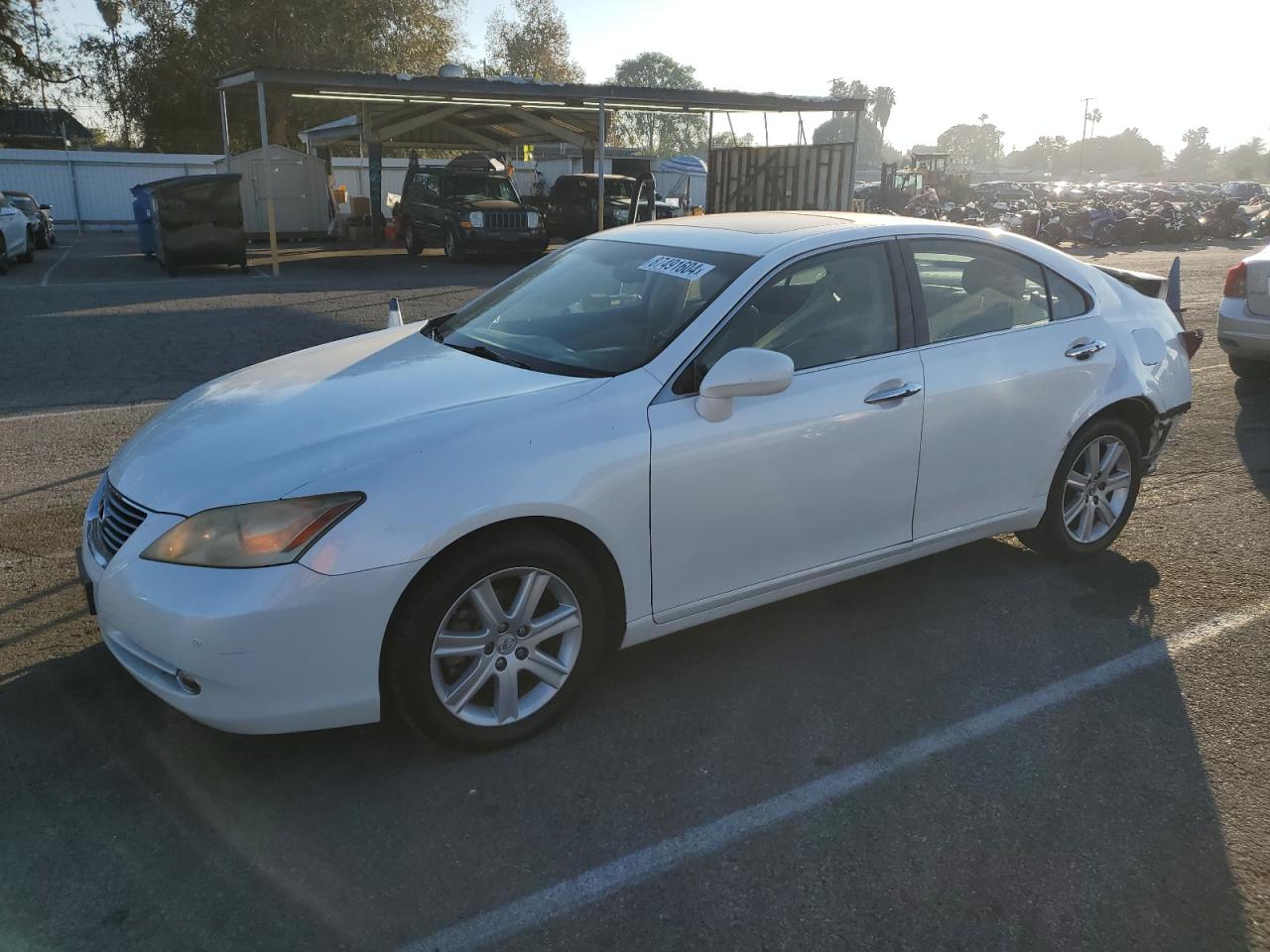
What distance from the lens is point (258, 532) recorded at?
2.80 meters

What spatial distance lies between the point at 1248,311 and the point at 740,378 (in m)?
6.67

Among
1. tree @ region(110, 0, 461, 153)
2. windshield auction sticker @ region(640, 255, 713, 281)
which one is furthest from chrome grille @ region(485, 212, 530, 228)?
windshield auction sticker @ region(640, 255, 713, 281)

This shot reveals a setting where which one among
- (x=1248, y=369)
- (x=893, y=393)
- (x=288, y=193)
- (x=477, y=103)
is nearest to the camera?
(x=893, y=393)

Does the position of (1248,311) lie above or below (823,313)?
below

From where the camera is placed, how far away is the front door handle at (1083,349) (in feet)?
14.3

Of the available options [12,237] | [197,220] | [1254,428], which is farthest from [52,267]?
[1254,428]

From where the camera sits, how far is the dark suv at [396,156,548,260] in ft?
66.1

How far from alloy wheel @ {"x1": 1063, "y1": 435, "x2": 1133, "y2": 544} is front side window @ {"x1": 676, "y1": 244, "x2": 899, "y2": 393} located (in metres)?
1.32

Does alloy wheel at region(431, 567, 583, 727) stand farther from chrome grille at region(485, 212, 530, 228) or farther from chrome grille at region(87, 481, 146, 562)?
chrome grille at region(485, 212, 530, 228)

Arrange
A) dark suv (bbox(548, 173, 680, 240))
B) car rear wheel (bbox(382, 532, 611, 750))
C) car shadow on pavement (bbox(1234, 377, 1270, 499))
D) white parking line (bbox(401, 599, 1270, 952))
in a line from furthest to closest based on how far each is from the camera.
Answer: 1. dark suv (bbox(548, 173, 680, 240))
2. car shadow on pavement (bbox(1234, 377, 1270, 499))
3. car rear wheel (bbox(382, 532, 611, 750))
4. white parking line (bbox(401, 599, 1270, 952))

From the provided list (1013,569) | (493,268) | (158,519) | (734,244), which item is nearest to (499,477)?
(158,519)

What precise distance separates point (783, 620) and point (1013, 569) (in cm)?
128

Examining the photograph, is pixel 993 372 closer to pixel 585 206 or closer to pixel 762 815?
pixel 762 815

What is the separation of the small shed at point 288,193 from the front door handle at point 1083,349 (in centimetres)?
2347
